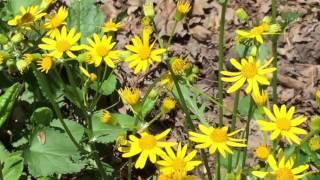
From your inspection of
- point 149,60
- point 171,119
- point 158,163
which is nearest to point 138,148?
point 158,163

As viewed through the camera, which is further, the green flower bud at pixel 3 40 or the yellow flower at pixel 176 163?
the green flower bud at pixel 3 40

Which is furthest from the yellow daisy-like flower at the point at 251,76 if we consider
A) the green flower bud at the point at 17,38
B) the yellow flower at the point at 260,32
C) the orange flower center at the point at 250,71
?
the green flower bud at the point at 17,38

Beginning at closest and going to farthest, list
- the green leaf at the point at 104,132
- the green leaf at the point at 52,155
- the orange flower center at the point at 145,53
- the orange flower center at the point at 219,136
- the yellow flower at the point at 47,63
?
the orange flower center at the point at 219,136 < the orange flower center at the point at 145,53 < the yellow flower at the point at 47,63 < the green leaf at the point at 52,155 < the green leaf at the point at 104,132

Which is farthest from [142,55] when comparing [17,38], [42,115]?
[42,115]

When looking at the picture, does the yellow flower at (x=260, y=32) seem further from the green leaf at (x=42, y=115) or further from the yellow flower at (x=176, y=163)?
the green leaf at (x=42, y=115)

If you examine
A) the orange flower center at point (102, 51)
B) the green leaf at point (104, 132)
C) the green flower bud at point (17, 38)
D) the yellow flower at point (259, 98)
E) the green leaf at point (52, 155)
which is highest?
the green flower bud at point (17, 38)

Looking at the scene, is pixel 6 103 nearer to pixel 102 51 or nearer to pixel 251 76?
pixel 102 51
